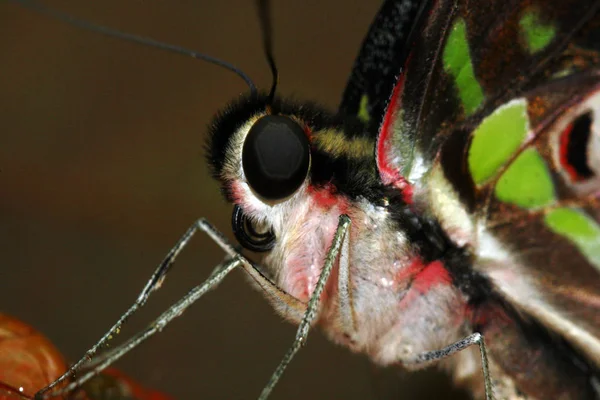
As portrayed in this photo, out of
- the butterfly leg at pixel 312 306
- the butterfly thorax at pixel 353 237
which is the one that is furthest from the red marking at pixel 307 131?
the butterfly leg at pixel 312 306

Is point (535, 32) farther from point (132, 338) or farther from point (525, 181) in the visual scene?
point (132, 338)

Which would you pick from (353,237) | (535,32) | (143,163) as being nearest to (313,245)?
(353,237)

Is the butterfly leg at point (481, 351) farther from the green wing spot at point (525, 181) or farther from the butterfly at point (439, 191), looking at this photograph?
the green wing spot at point (525, 181)

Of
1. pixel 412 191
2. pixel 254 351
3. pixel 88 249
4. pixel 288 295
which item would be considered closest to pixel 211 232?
pixel 288 295

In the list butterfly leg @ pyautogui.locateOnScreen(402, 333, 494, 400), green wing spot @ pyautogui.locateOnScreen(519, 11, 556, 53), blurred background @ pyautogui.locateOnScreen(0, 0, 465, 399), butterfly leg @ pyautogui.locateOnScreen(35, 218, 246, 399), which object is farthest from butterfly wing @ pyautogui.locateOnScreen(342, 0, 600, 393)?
blurred background @ pyautogui.locateOnScreen(0, 0, 465, 399)

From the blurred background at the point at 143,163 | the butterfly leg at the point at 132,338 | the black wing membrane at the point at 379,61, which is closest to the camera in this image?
the butterfly leg at the point at 132,338

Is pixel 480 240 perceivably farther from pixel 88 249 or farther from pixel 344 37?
pixel 88 249
